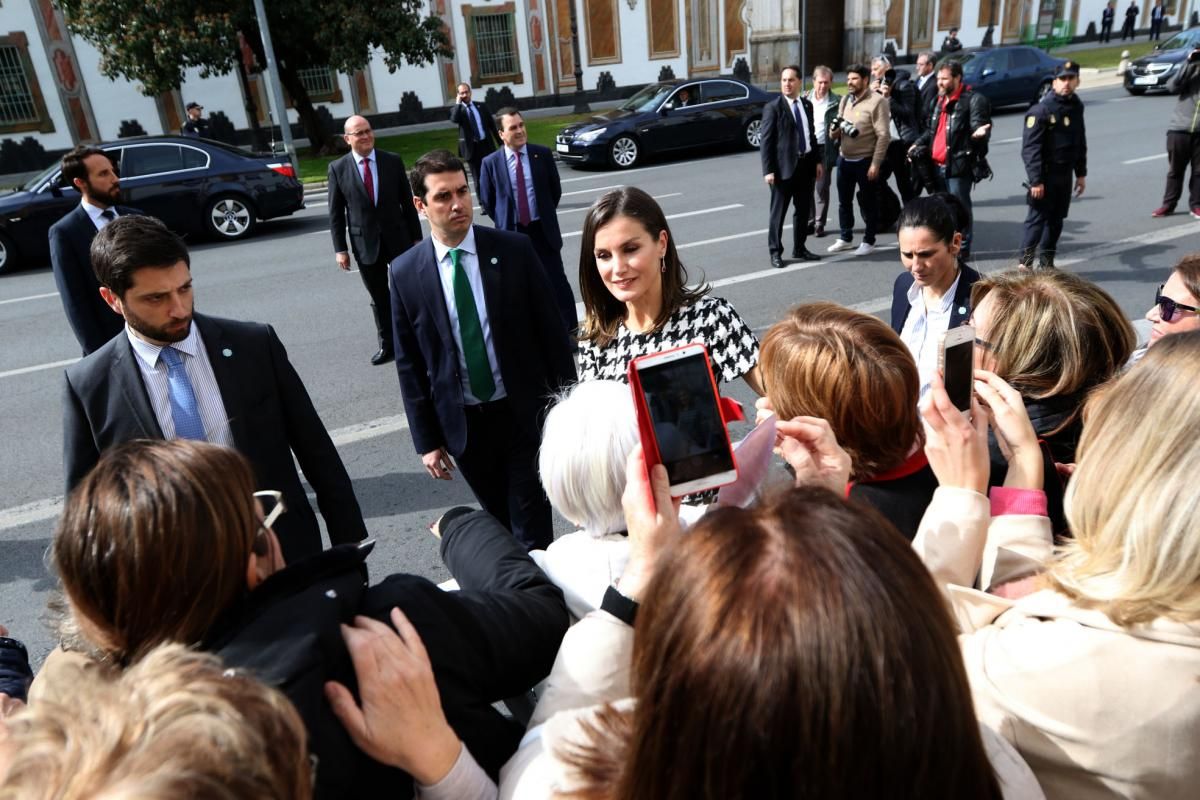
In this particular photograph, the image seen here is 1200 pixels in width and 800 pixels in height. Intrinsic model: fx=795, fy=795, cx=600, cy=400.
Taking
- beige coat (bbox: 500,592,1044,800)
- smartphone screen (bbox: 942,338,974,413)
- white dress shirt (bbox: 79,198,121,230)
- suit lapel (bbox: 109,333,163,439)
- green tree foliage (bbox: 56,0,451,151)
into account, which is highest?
green tree foliage (bbox: 56,0,451,151)

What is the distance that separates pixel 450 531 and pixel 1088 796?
1.31m

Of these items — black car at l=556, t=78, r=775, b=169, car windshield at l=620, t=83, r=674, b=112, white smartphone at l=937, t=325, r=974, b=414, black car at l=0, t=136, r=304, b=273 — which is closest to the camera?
white smartphone at l=937, t=325, r=974, b=414

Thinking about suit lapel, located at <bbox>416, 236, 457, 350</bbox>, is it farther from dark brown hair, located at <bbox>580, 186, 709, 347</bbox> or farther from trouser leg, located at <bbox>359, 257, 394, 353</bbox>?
trouser leg, located at <bbox>359, 257, 394, 353</bbox>

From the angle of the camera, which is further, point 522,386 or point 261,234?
point 261,234

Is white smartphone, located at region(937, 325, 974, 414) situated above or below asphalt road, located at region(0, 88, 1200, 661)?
above

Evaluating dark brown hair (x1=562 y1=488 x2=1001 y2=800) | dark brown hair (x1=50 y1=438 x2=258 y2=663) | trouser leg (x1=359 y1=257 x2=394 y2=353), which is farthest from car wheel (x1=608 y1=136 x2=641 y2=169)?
dark brown hair (x1=562 y1=488 x2=1001 y2=800)

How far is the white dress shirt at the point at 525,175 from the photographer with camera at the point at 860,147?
3.47m

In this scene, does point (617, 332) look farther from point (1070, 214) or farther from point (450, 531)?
point (1070, 214)

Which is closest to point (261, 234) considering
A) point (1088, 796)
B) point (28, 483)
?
point (28, 483)

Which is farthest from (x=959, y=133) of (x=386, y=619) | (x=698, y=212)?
(x=386, y=619)

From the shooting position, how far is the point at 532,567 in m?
1.67

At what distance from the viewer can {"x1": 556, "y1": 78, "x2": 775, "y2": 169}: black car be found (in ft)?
A: 48.2

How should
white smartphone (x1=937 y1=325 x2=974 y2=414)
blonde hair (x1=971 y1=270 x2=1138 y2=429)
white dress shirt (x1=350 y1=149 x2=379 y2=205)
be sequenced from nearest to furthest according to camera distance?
white smartphone (x1=937 y1=325 x2=974 y2=414) < blonde hair (x1=971 y1=270 x2=1138 y2=429) < white dress shirt (x1=350 y1=149 x2=379 y2=205)

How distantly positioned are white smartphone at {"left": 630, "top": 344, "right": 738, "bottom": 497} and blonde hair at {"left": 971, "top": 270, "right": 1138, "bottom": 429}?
46.3 inches
